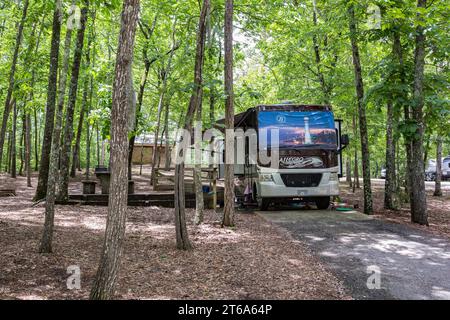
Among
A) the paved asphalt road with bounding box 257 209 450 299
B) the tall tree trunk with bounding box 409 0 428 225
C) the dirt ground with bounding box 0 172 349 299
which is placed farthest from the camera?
the tall tree trunk with bounding box 409 0 428 225

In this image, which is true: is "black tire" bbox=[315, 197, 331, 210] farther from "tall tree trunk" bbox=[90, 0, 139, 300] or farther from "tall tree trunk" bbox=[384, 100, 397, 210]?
"tall tree trunk" bbox=[90, 0, 139, 300]

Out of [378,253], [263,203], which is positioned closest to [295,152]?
[263,203]

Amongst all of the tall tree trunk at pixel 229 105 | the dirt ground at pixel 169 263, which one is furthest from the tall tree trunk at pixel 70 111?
the tall tree trunk at pixel 229 105

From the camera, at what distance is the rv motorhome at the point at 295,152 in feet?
41.9

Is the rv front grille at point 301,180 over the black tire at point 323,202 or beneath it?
over

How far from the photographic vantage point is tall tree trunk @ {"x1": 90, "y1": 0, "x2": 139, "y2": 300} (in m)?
4.37

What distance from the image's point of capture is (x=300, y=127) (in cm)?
1312

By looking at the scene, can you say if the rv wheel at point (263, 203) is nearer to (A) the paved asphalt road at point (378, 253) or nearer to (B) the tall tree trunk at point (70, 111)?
(A) the paved asphalt road at point (378, 253)

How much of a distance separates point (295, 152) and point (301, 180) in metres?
0.98

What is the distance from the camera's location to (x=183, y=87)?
7730 mm

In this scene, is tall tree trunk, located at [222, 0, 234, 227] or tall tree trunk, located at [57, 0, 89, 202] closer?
tall tree trunk, located at [222, 0, 234, 227]

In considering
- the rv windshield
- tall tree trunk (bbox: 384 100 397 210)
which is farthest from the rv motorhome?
tall tree trunk (bbox: 384 100 397 210)

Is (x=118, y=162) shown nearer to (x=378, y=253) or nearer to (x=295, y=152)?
(x=378, y=253)

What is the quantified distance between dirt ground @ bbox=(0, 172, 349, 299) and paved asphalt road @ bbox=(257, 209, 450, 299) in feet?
1.25
